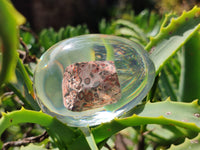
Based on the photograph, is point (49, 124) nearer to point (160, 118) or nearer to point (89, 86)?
point (89, 86)

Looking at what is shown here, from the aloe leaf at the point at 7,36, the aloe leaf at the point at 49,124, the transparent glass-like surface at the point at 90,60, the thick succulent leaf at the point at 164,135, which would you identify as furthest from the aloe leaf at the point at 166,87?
the aloe leaf at the point at 7,36

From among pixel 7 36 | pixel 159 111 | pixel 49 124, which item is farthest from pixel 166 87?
pixel 7 36

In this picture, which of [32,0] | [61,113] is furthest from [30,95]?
[32,0]

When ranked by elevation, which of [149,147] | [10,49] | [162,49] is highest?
[10,49]

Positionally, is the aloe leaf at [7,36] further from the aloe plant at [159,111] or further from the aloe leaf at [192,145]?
the aloe leaf at [192,145]

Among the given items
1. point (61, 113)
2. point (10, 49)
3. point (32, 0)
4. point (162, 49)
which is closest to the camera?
point (10, 49)

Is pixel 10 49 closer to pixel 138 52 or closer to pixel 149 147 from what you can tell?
pixel 138 52

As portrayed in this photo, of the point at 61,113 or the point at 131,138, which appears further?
the point at 131,138
